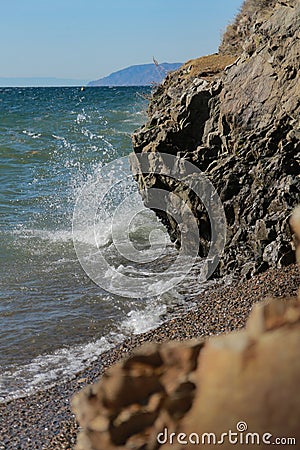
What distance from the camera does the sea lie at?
772 centimetres

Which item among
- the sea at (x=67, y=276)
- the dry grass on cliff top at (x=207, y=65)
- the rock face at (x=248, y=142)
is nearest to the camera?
the sea at (x=67, y=276)

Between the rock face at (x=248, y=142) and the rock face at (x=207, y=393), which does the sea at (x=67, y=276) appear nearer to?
the rock face at (x=248, y=142)

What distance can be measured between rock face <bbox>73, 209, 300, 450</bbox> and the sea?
5375 millimetres

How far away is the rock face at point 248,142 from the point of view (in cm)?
891

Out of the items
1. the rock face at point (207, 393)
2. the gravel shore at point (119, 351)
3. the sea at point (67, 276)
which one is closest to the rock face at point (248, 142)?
the gravel shore at point (119, 351)

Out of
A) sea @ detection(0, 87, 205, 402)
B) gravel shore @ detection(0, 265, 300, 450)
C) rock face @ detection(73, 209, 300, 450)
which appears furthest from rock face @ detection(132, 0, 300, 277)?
rock face @ detection(73, 209, 300, 450)

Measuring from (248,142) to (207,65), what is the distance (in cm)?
339

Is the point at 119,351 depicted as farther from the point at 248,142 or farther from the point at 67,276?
the point at 248,142

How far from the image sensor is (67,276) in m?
11.0

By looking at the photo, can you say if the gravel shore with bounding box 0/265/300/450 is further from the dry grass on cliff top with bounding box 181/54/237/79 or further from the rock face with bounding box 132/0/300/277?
the dry grass on cliff top with bounding box 181/54/237/79

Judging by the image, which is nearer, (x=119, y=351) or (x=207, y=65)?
(x=119, y=351)

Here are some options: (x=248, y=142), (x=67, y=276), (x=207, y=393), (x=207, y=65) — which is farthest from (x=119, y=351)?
(x=207, y=65)

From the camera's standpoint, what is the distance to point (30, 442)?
17.8ft

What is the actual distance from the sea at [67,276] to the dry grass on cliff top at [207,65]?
1.07 m
